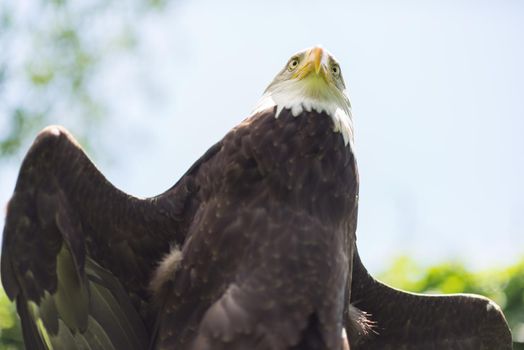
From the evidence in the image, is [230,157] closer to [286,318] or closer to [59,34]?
[286,318]

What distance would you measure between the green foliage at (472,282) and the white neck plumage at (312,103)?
2540mm

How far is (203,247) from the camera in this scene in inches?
189

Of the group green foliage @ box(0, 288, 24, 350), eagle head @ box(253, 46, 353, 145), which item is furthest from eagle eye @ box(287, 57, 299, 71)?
green foliage @ box(0, 288, 24, 350)

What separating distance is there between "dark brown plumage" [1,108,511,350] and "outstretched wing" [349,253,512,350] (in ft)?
1.56

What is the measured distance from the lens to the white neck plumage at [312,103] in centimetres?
505

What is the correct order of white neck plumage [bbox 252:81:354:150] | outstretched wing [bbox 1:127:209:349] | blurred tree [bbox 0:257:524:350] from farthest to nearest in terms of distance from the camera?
blurred tree [bbox 0:257:524:350], white neck plumage [bbox 252:81:354:150], outstretched wing [bbox 1:127:209:349]

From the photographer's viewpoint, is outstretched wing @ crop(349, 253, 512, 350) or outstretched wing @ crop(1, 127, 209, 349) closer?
outstretched wing @ crop(1, 127, 209, 349)

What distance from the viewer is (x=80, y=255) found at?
16.2 ft

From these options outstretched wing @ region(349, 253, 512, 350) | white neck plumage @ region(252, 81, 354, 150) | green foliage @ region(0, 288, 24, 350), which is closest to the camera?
white neck plumage @ region(252, 81, 354, 150)

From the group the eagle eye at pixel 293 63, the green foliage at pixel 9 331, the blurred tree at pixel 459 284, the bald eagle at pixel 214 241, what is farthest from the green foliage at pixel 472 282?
the green foliage at pixel 9 331

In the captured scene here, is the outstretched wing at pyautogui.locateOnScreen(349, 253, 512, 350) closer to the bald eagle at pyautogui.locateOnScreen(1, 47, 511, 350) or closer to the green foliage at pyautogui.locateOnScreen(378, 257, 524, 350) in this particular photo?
the bald eagle at pyautogui.locateOnScreen(1, 47, 511, 350)

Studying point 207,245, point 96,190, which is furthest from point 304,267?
point 96,190

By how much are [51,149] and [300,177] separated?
122cm

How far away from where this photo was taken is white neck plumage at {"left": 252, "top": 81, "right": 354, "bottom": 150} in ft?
16.6
